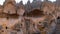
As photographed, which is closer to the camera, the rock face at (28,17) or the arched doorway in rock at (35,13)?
the rock face at (28,17)

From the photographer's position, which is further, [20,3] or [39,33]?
[20,3]

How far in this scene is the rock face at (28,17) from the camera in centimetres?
271

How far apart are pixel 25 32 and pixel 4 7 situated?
0.50 m

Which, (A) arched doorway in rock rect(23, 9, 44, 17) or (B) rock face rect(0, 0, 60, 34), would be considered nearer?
(B) rock face rect(0, 0, 60, 34)

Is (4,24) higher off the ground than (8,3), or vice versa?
(8,3)

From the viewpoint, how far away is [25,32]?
2.71 meters

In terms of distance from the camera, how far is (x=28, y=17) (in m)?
2.81

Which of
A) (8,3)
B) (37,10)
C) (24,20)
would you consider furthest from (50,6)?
(8,3)

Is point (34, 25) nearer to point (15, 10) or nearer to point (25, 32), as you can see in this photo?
point (25, 32)

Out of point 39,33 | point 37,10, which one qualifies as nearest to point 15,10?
point 37,10

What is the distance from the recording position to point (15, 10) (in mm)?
2834

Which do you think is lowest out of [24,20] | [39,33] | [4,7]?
[39,33]

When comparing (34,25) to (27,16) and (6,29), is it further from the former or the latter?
(6,29)

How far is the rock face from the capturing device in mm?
2715
